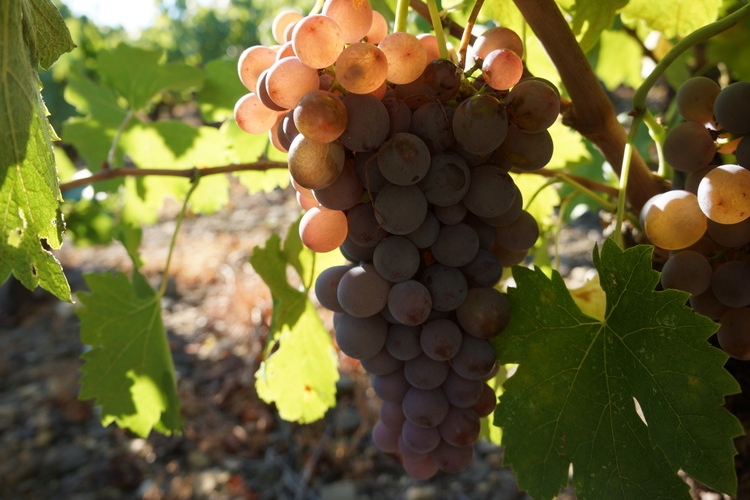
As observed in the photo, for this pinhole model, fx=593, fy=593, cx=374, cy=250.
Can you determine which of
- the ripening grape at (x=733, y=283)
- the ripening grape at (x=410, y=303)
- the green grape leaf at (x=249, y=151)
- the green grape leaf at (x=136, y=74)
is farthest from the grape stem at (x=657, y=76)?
the green grape leaf at (x=136, y=74)

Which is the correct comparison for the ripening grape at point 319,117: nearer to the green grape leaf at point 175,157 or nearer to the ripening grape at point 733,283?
the ripening grape at point 733,283

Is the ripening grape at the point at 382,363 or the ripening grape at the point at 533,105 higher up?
the ripening grape at the point at 533,105

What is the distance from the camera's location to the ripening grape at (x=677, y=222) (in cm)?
57

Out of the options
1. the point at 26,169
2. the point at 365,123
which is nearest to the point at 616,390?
the point at 365,123

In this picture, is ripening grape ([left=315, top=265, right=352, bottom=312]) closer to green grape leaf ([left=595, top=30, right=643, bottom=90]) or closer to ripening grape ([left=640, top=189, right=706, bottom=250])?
ripening grape ([left=640, top=189, right=706, bottom=250])

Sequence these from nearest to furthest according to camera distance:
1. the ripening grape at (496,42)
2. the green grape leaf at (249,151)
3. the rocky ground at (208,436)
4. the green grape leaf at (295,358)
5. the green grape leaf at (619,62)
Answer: the ripening grape at (496,42) → the green grape leaf at (295,358) → the green grape leaf at (249,151) → the green grape leaf at (619,62) → the rocky ground at (208,436)

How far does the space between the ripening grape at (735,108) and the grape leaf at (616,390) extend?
151 millimetres

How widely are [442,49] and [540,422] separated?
38 cm

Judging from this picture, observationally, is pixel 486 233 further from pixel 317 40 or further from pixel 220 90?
pixel 220 90

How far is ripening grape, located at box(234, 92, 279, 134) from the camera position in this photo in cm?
63

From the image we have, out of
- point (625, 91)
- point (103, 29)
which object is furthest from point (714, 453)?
point (103, 29)

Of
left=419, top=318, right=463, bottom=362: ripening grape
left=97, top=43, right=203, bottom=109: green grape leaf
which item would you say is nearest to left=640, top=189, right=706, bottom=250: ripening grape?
left=419, top=318, right=463, bottom=362: ripening grape

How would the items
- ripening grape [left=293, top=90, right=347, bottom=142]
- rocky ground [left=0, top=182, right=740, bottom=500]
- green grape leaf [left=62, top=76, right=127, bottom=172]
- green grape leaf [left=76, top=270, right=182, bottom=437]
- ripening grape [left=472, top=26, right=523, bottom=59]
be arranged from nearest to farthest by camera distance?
1. ripening grape [left=293, top=90, right=347, bottom=142]
2. ripening grape [left=472, top=26, right=523, bottom=59]
3. green grape leaf [left=76, top=270, right=182, bottom=437]
4. green grape leaf [left=62, top=76, right=127, bottom=172]
5. rocky ground [left=0, top=182, right=740, bottom=500]

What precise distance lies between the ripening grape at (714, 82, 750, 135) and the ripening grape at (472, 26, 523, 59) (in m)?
0.20
